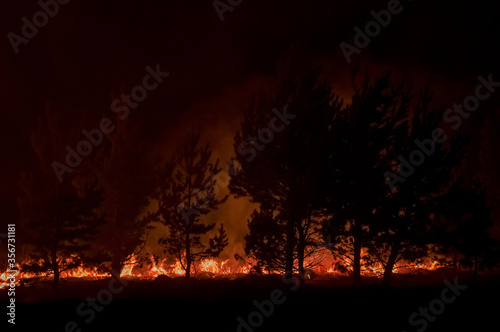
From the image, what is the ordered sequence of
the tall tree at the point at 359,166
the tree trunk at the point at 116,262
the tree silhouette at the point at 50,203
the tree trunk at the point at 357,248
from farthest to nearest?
1. the tree trunk at the point at 116,262
2. the tree trunk at the point at 357,248
3. the tall tree at the point at 359,166
4. the tree silhouette at the point at 50,203

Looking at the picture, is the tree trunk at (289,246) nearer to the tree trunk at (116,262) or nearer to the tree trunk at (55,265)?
the tree trunk at (116,262)

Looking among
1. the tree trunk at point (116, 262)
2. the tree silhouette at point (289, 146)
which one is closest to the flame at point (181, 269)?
the tree trunk at point (116, 262)

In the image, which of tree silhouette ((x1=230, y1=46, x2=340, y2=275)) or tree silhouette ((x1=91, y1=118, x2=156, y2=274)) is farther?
tree silhouette ((x1=91, y1=118, x2=156, y2=274))

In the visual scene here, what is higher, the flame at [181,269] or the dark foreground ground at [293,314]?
the flame at [181,269]

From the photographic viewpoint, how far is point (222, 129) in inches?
1319

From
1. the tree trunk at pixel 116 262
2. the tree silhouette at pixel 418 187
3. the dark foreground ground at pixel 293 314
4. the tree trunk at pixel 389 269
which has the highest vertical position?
the tree silhouette at pixel 418 187

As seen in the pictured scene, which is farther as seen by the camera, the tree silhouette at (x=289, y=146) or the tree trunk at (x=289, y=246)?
the tree trunk at (x=289, y=246)

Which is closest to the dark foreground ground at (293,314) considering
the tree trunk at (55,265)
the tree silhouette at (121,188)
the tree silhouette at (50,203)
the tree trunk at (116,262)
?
the tree trunk at (55,265)

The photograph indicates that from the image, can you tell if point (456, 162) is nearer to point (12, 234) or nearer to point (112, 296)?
point (112, 296)

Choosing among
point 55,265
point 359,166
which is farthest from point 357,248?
point 55,265

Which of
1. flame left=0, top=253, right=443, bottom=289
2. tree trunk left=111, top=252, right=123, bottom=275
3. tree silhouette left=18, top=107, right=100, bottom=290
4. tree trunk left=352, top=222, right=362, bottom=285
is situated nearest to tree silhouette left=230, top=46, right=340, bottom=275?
tree trunk left=352, top=222, right=362, bottom=285

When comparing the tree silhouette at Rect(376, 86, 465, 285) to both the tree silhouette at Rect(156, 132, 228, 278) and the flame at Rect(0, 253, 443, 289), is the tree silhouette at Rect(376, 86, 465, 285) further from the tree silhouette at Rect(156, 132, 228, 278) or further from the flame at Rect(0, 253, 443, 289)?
the tree silhouette at Rect(156, 132, 228, 278)

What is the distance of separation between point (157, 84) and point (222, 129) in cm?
648

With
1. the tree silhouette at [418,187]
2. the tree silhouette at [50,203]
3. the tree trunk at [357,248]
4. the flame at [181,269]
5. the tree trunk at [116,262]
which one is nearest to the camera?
the tree silhouette at [50,203]
